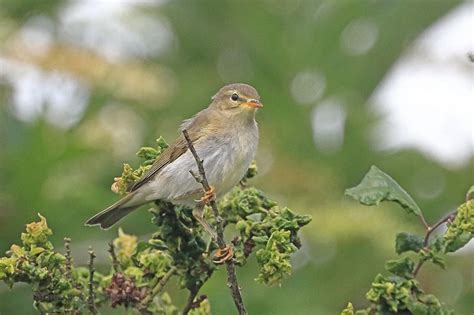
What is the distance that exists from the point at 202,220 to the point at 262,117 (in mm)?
4042

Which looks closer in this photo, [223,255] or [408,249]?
[223,255]

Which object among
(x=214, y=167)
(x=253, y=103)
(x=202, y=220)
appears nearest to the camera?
(x=202, y=220)

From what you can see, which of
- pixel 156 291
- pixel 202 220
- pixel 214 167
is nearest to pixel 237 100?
pixel 214 167

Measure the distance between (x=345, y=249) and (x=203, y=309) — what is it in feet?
10.0

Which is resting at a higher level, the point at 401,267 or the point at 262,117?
the point at 262,117

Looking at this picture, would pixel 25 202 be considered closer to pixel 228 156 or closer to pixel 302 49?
pixel 228 156

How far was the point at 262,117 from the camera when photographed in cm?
788

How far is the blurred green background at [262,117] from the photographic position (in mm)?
6273

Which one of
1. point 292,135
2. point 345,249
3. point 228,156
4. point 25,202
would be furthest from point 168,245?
point 292,135

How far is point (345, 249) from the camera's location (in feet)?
21.9

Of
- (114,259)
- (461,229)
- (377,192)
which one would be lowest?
(461,229)

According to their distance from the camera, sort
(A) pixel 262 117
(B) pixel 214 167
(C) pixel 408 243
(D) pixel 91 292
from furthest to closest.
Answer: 1. (A) pixel 262 117
2. (B) pixel 214 167
3. (C) pixel 408 243
4. (D) pixel 91 292

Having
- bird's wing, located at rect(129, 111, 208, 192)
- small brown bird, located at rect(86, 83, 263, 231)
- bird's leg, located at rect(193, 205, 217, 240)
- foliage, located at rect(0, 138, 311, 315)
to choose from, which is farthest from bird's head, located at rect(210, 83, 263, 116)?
foliage, located at rect(0, 138, 311, 315)

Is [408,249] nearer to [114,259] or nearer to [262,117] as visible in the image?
[114,259]
